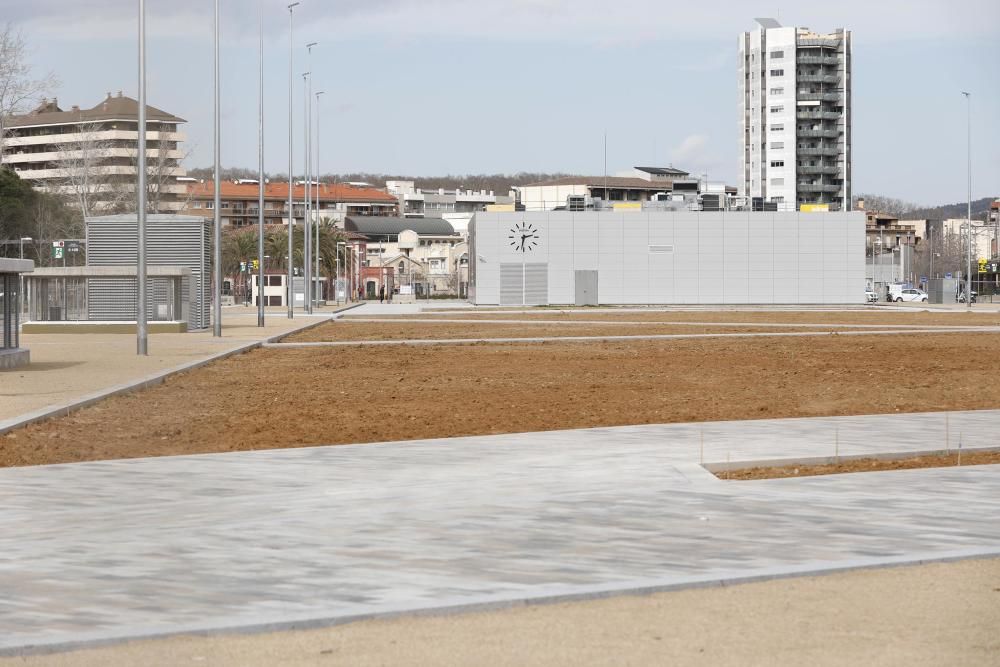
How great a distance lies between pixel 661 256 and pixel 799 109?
5772 centimetres

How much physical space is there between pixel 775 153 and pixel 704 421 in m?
153

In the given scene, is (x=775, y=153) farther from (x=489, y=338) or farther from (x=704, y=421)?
(x=704, y=421)

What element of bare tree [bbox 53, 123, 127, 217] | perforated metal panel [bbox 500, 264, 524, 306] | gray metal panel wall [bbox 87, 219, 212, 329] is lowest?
perforated metal panel [bbox 500, 264, 524, 306]

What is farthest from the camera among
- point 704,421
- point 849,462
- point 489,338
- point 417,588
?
point 489,338

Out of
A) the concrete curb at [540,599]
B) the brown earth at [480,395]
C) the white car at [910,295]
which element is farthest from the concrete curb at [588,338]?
the white car at [910,295]

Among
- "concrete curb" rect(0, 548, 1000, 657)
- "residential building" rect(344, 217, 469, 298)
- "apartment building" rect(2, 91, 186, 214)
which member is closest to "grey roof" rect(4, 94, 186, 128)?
"apartment building" rect(2, 91, 186, 214)

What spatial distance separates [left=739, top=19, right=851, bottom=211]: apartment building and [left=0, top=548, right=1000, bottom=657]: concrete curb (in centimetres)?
15676

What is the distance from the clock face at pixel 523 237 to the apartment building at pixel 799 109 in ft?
188

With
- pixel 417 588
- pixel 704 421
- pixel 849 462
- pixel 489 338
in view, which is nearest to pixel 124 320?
pixel 489 338

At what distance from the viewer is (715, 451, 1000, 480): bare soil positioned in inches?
504

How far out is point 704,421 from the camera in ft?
57.3

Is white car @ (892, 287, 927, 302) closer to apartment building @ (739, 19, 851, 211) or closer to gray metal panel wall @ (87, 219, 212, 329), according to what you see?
apartment building @ (739, 19, 851, 211)

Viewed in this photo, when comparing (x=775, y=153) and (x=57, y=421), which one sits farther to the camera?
(x=775, y=153)

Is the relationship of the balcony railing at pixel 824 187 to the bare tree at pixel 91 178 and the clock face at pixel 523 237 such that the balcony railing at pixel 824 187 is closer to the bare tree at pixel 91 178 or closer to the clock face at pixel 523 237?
the clock face at pixel 523 237
